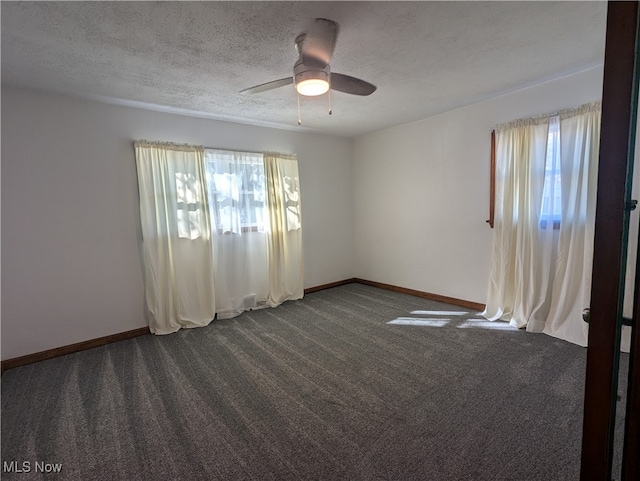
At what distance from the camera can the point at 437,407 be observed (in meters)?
1.92

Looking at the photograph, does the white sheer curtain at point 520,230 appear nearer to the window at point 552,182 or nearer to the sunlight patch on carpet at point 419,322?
the window at point 552,182

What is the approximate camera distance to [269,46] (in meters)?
2.07

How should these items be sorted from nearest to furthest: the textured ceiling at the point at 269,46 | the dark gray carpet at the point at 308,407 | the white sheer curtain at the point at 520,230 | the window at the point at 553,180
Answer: the dark gray carpet at the point at 308,407
the textured ceiling at the point at 269,46
the window at the point at 553,180
the white sheer curtain at the point at 520,230

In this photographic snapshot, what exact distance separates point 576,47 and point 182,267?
4155 mm

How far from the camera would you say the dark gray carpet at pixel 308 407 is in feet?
5.02

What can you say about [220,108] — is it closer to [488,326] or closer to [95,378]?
[95,378]

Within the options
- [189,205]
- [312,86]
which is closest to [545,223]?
[312,86]

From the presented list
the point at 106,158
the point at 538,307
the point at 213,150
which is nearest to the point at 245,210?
the point at 213,150

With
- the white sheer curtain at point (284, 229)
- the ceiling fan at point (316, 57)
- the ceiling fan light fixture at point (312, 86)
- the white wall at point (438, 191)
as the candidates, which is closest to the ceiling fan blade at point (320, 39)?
the ceiling fan at point (316, 57)

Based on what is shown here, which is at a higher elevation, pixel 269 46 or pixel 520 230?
pixel 269 46

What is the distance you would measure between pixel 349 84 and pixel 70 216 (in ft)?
9.46

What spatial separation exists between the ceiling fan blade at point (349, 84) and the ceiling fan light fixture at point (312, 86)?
0.51 feet

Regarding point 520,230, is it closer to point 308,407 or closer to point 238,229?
point 308,407
